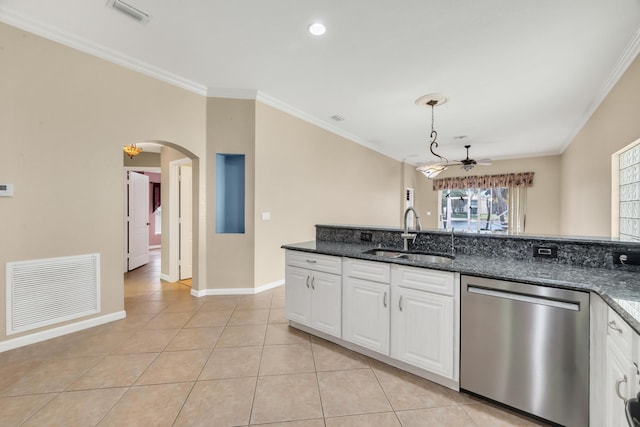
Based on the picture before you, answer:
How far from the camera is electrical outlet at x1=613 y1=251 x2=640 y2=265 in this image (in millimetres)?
1711

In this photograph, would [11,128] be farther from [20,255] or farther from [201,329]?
[201,329]

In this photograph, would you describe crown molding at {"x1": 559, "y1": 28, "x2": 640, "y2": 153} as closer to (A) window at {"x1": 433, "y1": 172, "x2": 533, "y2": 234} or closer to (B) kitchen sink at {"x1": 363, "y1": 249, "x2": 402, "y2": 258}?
(B) kitchen sink at {"x1": 363, "y1": 249, "x2": 402, "y2": 258}

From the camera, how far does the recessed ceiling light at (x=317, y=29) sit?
2406mm

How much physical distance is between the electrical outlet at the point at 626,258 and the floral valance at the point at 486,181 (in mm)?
7298

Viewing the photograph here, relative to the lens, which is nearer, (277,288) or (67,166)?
(67,166)

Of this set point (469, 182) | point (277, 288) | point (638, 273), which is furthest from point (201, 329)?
point (469, 182)

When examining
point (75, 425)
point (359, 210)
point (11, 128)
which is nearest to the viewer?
point (75, 425)

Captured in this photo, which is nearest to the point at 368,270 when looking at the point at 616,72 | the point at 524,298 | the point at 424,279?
the point at 424,279

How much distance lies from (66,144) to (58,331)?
179 centimetres

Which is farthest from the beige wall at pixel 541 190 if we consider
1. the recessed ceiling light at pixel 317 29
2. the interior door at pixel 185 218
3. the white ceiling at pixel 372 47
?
the interior door at pixel 185 218

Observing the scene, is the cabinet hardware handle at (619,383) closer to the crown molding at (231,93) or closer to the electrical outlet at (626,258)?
the electrical outlet at (626,258)

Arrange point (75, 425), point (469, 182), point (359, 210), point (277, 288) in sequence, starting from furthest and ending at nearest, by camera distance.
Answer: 1. point (469, 182)
2. point (359, 210)
3. point (277, 288)
4. point (75, 425)

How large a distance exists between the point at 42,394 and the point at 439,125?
19.9ft

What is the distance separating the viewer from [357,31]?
2.48 metres
